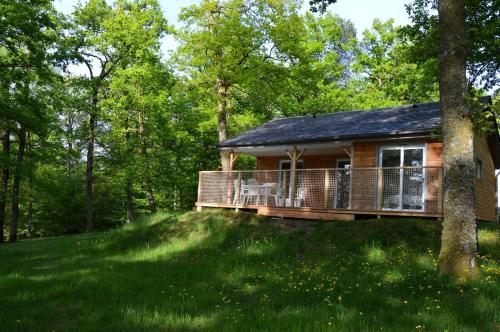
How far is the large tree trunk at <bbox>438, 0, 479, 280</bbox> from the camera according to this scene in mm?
8156

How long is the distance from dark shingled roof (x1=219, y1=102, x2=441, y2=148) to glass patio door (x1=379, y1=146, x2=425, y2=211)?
1128mm

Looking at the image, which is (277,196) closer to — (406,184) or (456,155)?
(406,184)

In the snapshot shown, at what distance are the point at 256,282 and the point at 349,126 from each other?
10.2 meters

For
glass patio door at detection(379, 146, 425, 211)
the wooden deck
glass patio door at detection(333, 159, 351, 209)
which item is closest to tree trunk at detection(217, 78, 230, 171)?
the wooden deck

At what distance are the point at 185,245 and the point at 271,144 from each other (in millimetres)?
5926

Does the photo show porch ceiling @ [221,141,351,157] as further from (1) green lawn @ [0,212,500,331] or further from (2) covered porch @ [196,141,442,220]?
(1) green lawn @ [0,212,500,331]

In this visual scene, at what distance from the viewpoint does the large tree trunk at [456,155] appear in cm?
816

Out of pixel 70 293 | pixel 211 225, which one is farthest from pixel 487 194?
pixel 70 293

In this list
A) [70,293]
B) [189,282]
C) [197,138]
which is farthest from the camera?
[197,138]

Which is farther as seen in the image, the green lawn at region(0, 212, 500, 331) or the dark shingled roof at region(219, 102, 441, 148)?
the dark shingled roof at region(219, 102, 441, 148)

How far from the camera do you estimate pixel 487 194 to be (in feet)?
61.9

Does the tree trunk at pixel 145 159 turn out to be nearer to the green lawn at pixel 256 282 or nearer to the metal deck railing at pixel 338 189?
the metal deck railing at pixel 338 189

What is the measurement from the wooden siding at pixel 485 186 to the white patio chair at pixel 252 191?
8213 mm

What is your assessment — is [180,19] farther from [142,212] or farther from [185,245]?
[142,212]
